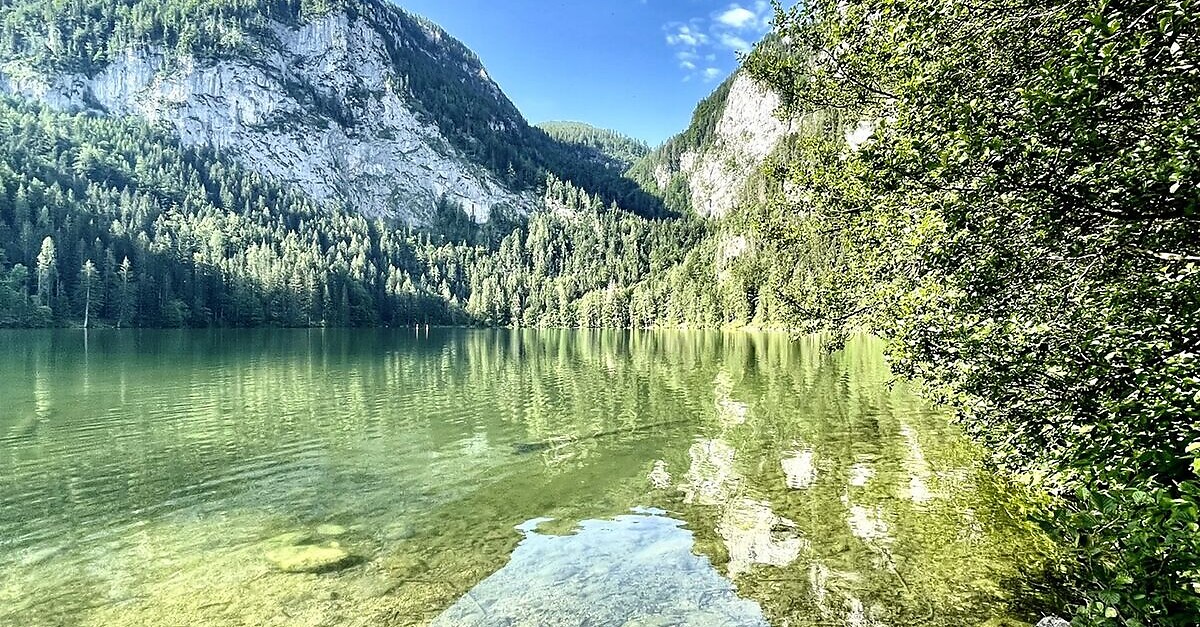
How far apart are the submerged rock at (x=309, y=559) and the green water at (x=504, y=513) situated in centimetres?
29

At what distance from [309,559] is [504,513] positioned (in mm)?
4812

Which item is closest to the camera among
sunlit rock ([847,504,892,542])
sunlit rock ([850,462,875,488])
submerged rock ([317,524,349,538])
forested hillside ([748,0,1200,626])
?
forested hillside ([748,0,1200,626])

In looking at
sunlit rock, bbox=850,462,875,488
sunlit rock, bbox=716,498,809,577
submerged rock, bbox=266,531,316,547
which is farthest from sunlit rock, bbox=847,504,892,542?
submerged rock, bbox=266,531,316,547

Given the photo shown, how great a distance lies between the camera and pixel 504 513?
1692cm

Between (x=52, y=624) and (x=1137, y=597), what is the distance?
14352 mm

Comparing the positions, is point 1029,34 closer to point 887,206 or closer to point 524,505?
point 887,206

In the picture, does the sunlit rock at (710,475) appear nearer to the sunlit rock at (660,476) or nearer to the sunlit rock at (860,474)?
the sunlit rock at (660,476)

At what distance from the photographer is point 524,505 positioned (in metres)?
17.7

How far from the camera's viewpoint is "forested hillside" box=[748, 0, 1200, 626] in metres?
4.73

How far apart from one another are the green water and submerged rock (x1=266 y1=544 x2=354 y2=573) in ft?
0.97

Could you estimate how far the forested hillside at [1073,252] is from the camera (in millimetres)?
4727

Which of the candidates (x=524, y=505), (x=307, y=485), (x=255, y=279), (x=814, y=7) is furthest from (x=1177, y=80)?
(x=255, y=279)

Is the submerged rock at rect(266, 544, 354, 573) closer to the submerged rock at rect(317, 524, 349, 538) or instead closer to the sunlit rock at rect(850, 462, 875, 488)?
the submerged rock at rect(317, 524, 349, 538)

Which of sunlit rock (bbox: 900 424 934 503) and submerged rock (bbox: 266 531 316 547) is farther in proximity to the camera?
sunlit rock (bbox: 900 424 934 503)
